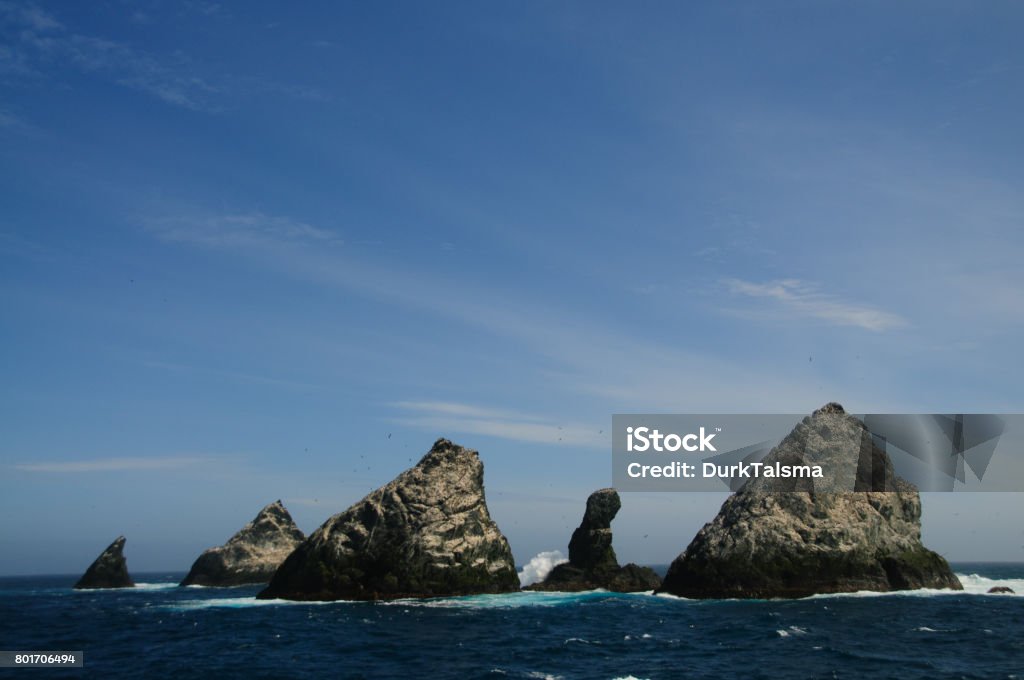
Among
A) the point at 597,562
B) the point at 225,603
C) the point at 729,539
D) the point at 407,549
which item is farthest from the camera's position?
the point at 597,562

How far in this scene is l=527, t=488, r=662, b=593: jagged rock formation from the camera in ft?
282

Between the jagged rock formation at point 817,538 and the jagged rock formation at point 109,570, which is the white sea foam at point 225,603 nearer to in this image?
the jagged rock formation at point 817,538

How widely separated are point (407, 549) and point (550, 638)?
93.9ft

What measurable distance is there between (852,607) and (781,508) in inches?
600

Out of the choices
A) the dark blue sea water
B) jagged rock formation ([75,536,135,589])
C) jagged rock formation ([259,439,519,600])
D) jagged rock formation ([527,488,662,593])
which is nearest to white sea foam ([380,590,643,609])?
the dark blue sea water

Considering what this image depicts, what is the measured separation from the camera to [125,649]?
4488cm

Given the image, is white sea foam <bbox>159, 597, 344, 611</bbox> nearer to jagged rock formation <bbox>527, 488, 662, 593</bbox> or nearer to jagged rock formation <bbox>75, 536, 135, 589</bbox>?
jagged rock formation <bbox>527, 488, 662, 593</bbox>

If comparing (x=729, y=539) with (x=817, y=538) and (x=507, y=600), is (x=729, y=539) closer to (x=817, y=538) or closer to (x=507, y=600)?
(x=817, y=538)

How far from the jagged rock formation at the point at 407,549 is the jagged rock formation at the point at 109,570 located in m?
56.0

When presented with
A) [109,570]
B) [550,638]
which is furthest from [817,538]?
[109,570]

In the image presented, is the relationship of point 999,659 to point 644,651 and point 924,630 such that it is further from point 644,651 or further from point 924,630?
point 644,651

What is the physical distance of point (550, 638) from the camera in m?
47.2

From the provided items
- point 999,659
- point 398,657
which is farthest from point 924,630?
point 398,657

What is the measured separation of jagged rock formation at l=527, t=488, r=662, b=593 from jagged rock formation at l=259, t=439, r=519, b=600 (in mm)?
10950
